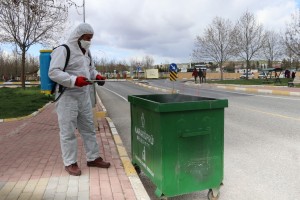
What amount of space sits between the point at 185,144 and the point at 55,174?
1997 millimetres

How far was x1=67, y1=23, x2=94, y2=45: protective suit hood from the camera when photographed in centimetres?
455

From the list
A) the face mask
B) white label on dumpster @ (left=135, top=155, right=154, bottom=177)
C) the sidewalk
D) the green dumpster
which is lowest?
the sidewalk

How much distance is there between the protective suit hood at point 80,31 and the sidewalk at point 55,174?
5.80 ft

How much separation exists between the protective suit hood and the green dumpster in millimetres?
1274

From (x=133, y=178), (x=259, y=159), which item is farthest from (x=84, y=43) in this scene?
(x=259, y=159)

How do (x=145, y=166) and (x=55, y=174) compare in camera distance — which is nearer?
(x=145, y=166)

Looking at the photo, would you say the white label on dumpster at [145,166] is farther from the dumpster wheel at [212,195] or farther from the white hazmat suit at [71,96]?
the white hazmat suit at [71,96]

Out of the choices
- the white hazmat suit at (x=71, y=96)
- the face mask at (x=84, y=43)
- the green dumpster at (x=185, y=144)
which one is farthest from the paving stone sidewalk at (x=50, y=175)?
the face mask at (x=84, y=43)

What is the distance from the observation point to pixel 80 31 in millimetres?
4562

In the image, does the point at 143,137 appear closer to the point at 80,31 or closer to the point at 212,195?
the point at 212,195

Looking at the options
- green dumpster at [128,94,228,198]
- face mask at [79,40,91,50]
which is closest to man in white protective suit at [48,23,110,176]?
face mask at [79,40,91,50]

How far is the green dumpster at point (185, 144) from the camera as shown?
369cm

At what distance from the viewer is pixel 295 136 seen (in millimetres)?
7609

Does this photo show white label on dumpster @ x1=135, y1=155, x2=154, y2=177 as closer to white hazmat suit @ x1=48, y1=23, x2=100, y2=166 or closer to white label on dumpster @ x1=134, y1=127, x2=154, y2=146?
white label on dumpster @ x1=134, y1=127, x2=154, y2=146
